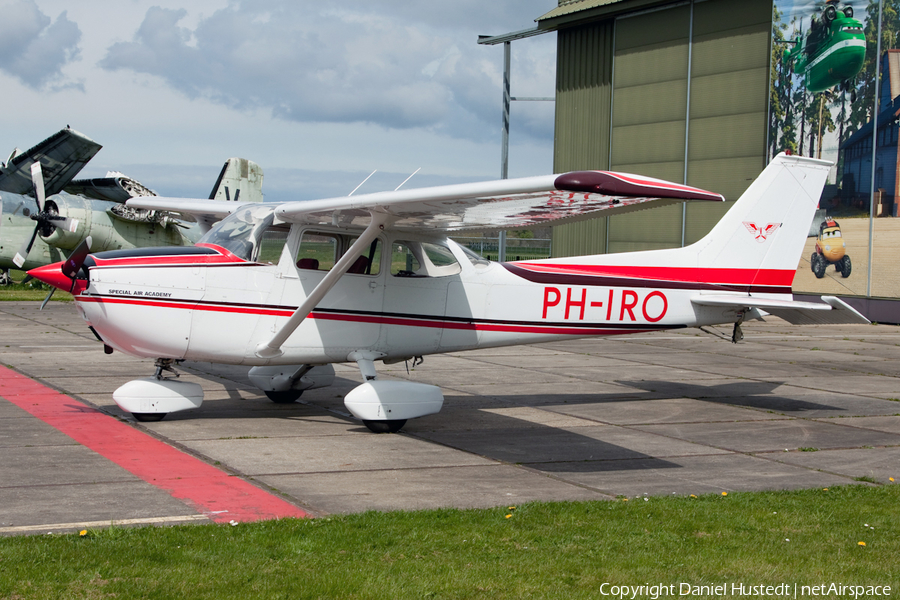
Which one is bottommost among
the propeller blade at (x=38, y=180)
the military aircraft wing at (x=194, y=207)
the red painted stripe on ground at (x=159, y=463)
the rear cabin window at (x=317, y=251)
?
the red painted stripe on ground at (x=159, y=463)

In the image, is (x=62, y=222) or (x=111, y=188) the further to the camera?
(x=111, y=188)

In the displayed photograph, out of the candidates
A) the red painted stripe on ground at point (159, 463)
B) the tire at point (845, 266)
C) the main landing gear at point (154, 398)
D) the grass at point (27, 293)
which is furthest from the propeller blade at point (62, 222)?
the tire at point (845, 266)

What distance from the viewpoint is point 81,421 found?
27.7 ft

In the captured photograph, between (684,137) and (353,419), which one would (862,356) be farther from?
(684,137)

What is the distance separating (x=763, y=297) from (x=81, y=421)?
7921mm

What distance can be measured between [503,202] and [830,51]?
23178 mm

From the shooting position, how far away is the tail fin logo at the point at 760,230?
10.5 meters

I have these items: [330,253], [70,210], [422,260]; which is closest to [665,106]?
[70,210]

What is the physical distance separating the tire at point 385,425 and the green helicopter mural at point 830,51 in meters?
22.8

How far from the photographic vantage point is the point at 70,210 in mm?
26641

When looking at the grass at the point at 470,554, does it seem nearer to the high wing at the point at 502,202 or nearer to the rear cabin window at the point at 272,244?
the high wing at the point at 502,202

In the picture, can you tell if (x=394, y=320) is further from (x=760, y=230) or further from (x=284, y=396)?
(x=760, y=230)

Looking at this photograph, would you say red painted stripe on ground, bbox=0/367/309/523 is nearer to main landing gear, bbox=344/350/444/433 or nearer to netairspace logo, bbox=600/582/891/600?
main landing gear, bbox=344/350/444/433

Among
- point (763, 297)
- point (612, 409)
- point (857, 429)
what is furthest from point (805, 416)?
point (612, 409)
